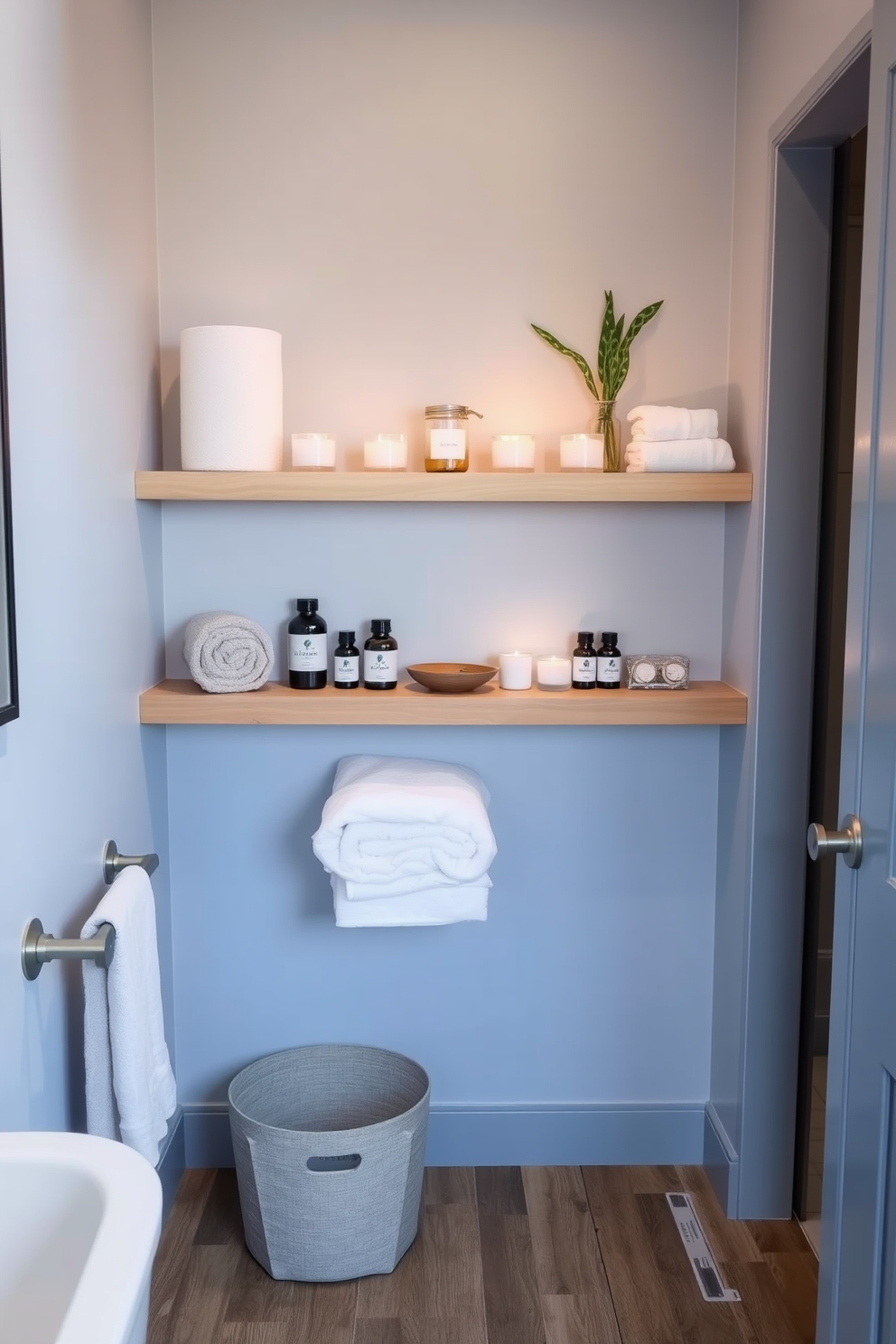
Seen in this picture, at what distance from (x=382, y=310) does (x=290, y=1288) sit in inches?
68.8

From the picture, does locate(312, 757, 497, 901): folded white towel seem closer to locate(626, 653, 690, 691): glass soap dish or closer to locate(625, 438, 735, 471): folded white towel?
locate(626, 653, 690, 691): glass soap dish

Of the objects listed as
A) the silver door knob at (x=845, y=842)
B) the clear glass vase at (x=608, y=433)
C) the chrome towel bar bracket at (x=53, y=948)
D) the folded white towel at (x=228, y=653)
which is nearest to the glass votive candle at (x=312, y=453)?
the folded white towel at (x=228, y=653)

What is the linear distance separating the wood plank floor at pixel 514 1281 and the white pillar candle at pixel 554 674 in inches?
38.9

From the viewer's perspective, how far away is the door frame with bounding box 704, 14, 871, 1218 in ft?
6.42

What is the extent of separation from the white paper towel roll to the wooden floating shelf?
A: 32 mm

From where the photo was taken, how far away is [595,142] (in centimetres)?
217

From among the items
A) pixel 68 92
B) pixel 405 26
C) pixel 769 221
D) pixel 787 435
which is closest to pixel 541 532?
pixel 787 435

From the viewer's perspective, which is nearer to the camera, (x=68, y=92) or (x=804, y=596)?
(x=68, y=92)

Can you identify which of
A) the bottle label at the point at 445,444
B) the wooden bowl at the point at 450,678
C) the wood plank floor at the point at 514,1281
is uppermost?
the bottle label at the point at 445,444

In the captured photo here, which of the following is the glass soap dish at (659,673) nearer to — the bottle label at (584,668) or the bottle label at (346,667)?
the bottle label at (584,668)

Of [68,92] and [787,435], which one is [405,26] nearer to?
[68,92]

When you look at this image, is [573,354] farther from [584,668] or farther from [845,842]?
[845,842]

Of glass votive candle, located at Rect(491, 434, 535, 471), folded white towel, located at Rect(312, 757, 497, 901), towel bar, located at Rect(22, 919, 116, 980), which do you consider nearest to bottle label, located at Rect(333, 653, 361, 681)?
folded white towel, located at Rect(312, 757, 497, 901)

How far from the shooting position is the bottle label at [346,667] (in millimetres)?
2182
